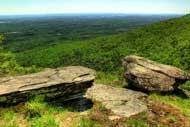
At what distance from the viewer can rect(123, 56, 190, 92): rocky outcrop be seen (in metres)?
19.3

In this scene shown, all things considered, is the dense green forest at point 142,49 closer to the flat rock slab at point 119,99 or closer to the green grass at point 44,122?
the flat rock slab at point 119,99

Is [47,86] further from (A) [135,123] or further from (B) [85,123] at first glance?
(A) [135,123]

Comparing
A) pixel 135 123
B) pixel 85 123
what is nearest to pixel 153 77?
pixel 135 123

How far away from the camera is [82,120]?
41.2 ft

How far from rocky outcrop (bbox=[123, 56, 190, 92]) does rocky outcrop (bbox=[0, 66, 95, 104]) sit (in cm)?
529

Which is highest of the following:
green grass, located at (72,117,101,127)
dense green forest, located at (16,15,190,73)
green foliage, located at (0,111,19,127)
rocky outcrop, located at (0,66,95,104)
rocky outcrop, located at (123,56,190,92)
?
rocky outcrop, located at (0,66,95,104)

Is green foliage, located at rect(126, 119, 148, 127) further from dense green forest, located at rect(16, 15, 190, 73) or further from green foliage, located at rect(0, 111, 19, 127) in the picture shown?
dense green forest, located at rect(16, 15, 190, 73)

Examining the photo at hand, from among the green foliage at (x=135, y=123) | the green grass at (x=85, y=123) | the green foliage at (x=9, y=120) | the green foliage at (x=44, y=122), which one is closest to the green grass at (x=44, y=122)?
the green foliage at (x=44, y=122)

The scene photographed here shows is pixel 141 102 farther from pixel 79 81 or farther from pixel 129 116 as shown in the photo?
pixel 79 81

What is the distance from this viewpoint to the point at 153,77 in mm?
19578

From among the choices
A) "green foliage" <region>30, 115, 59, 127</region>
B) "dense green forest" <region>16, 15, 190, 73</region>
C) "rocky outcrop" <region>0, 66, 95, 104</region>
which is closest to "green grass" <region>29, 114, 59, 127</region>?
"green foliage" <region>30, 115, 59, 127</region>

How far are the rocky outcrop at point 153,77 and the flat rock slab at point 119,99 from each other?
5.74 feet

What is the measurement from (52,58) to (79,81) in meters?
66.6

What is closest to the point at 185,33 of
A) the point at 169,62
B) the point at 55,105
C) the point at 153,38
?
the point at 153,38
